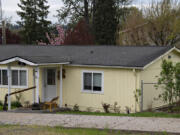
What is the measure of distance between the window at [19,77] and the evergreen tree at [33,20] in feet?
98.0

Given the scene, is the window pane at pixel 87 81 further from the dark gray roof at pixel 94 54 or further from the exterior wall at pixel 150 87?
the exterior wall at pixel 150 87

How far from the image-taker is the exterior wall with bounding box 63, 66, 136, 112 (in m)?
17.7

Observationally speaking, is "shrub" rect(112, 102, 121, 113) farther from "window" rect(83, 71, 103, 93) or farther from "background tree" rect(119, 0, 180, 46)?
"background tree" rect(119, 0, 180, 46)

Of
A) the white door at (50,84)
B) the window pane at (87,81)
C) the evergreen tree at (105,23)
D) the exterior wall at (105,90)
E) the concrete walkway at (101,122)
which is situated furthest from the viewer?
the evergreen tree at (105,23)

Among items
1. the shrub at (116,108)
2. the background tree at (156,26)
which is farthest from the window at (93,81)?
the background tree at (156,26)

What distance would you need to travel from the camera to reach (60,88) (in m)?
19.4

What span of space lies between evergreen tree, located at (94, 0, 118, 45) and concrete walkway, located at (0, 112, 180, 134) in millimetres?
30012

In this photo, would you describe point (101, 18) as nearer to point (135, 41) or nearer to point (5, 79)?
point (135, 41)

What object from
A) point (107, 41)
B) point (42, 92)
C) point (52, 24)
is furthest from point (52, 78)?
point (52, 24)

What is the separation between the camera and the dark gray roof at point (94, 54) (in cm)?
1820

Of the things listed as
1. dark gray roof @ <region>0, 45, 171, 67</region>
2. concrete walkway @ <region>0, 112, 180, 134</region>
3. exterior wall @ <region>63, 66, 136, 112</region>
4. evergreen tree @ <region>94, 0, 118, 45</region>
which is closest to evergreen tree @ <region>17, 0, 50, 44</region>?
evergreen tree @ <region>94, 0, 118, 45</region>

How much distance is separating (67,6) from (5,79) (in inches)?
1149

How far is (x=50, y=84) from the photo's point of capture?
20.3 metres

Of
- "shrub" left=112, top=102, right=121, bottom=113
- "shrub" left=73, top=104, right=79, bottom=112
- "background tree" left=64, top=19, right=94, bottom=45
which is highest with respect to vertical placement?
"background tree" left=64, top=19, right=94, bottom=45
